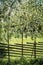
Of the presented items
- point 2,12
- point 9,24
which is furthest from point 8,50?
point 2,12

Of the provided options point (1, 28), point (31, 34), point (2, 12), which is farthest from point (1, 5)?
point (31, 34)

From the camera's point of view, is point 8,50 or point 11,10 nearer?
point 8,50

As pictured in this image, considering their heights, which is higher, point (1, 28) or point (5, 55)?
point (1, 28)

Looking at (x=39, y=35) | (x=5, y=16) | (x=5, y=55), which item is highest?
(x=5, y=16)

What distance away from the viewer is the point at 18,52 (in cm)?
1330

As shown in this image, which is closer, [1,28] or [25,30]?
[1,28]

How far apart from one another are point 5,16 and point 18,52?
84.2 inches

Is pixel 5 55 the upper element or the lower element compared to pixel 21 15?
lower

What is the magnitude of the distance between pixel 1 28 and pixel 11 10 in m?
1.46

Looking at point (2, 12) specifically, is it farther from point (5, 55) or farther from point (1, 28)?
point (5, 55)

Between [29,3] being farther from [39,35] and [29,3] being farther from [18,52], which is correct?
[18,52]

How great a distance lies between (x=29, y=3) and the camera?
1273 cm

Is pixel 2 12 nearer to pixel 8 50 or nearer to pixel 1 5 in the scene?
pixel 1 5

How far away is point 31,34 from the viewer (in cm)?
1281
